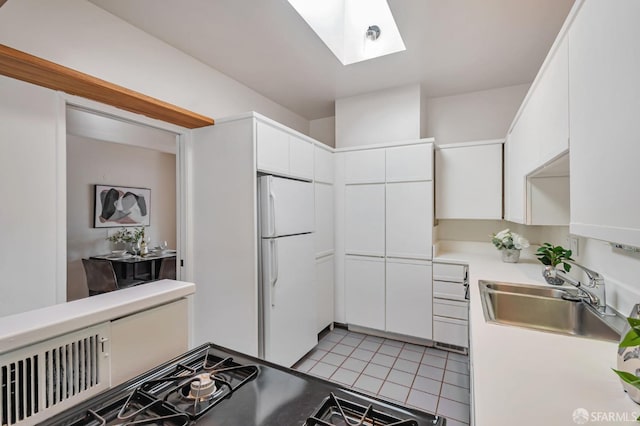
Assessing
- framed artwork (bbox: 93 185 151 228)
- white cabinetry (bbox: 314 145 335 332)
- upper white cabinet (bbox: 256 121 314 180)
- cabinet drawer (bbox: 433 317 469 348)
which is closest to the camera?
upper white cabinet (bbox: 256 121 314 180)

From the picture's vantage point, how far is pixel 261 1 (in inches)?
73.7

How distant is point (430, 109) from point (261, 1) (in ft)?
7.82

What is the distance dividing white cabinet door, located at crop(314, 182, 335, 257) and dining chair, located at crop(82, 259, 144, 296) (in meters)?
2.27

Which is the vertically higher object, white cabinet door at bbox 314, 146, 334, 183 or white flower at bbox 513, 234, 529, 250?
white cabinet door at bbox 314, 146, 334, 183

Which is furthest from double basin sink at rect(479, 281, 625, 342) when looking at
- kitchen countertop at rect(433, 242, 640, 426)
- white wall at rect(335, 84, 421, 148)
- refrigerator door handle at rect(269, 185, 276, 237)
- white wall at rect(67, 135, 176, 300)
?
white wall at rect(67, 135, 176, 300)

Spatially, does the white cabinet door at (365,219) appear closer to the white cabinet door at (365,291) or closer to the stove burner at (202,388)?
the white cabinet door at (365,291)

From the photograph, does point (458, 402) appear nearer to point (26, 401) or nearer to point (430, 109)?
point (26, 401)

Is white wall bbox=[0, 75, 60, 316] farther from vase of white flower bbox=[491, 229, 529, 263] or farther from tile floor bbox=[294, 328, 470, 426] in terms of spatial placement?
vase of white flower bbox=[491, 229, 529, 263]

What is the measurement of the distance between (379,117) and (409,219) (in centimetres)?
122

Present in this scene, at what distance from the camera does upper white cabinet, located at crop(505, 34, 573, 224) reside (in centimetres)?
117

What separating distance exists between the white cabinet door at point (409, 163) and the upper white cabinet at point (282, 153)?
852 mm

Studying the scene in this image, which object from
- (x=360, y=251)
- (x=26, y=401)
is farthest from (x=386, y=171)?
(x=26, y=401)

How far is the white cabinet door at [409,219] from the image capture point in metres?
2.93

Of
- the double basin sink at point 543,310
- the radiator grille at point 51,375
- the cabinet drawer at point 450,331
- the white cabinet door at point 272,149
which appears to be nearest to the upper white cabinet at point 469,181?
the cabinet drawer at point 450,331
